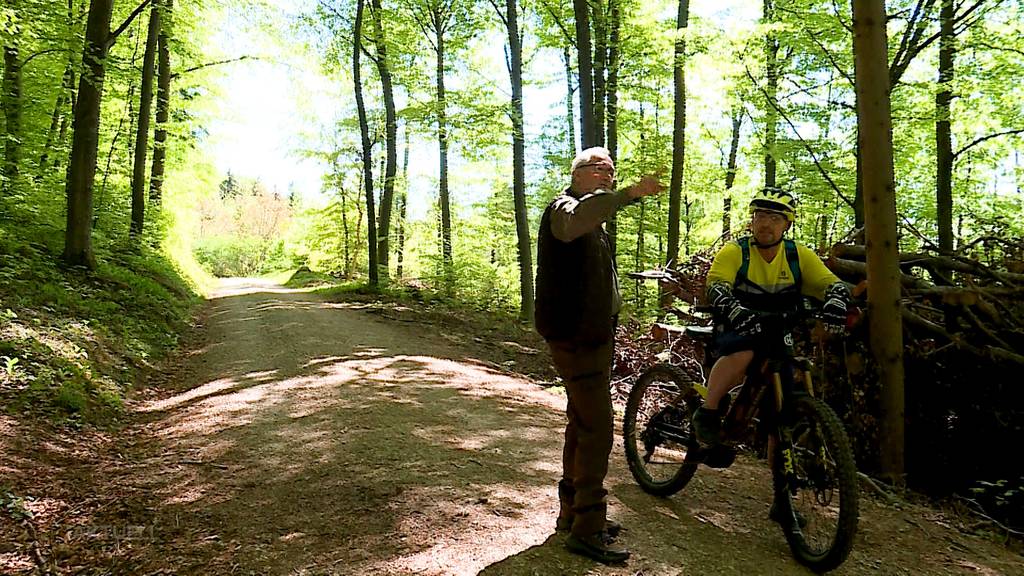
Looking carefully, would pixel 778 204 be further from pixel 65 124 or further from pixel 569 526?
pixel 65 124

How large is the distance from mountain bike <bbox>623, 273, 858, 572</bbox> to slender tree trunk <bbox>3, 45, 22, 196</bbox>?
15.6 m

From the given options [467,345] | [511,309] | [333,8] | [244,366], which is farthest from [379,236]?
[244,366]

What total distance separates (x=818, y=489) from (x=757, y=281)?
3.99ft

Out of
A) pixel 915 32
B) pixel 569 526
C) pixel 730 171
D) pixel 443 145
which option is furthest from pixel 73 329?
pixel 730 171

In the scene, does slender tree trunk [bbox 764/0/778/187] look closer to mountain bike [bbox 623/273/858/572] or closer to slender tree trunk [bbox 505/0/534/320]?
slender tree trunk [bbox 505/0/534/320]

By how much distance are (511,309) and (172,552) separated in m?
16.2

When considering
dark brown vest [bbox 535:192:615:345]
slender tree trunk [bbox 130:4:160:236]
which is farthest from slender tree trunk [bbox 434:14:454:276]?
dark brown vest [bbox 535:192:615:345]

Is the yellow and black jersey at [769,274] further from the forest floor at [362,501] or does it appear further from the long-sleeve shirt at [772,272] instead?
the forest floor at [362,501]

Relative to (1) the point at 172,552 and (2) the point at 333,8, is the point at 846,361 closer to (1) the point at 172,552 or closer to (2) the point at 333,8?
(1) the point at 172,552

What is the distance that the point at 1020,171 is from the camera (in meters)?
18.5

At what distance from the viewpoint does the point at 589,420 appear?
134 inches

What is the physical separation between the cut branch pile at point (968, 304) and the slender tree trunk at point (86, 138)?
11.4 m

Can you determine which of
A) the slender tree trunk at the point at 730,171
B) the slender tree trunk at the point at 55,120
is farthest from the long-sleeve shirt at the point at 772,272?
the slender tree trunk at the point at 730,171

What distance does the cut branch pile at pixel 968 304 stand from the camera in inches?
201
